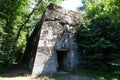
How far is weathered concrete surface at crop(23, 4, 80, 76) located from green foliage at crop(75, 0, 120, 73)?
0.82 meters

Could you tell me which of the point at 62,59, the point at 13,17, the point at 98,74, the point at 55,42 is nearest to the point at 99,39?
the point at 98,74

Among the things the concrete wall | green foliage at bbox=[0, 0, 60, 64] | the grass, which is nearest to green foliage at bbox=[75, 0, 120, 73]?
the grass

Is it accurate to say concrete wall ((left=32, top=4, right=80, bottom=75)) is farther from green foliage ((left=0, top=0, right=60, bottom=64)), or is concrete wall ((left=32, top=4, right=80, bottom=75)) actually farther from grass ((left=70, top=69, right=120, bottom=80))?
green foliage ((left=0, top=0, right=60, bottom=64))

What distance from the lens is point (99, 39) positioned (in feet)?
46.4

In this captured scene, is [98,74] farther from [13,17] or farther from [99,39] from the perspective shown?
[13,17]

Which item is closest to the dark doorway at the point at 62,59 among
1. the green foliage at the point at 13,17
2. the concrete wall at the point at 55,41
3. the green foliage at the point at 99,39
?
the concrete wall at the point at 55,41

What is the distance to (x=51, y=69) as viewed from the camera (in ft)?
46.1

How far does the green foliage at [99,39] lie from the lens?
14016mm

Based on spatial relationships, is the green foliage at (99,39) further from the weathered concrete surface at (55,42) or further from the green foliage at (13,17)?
the green foliage at (13,17)

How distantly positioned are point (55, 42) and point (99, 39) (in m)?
3.14

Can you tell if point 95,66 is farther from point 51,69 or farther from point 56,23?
point 56,23

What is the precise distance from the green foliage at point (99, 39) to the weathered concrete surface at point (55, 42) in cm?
82

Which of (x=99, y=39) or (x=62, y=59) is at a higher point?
(x=99, y=39)

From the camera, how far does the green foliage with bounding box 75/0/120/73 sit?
14016mm
